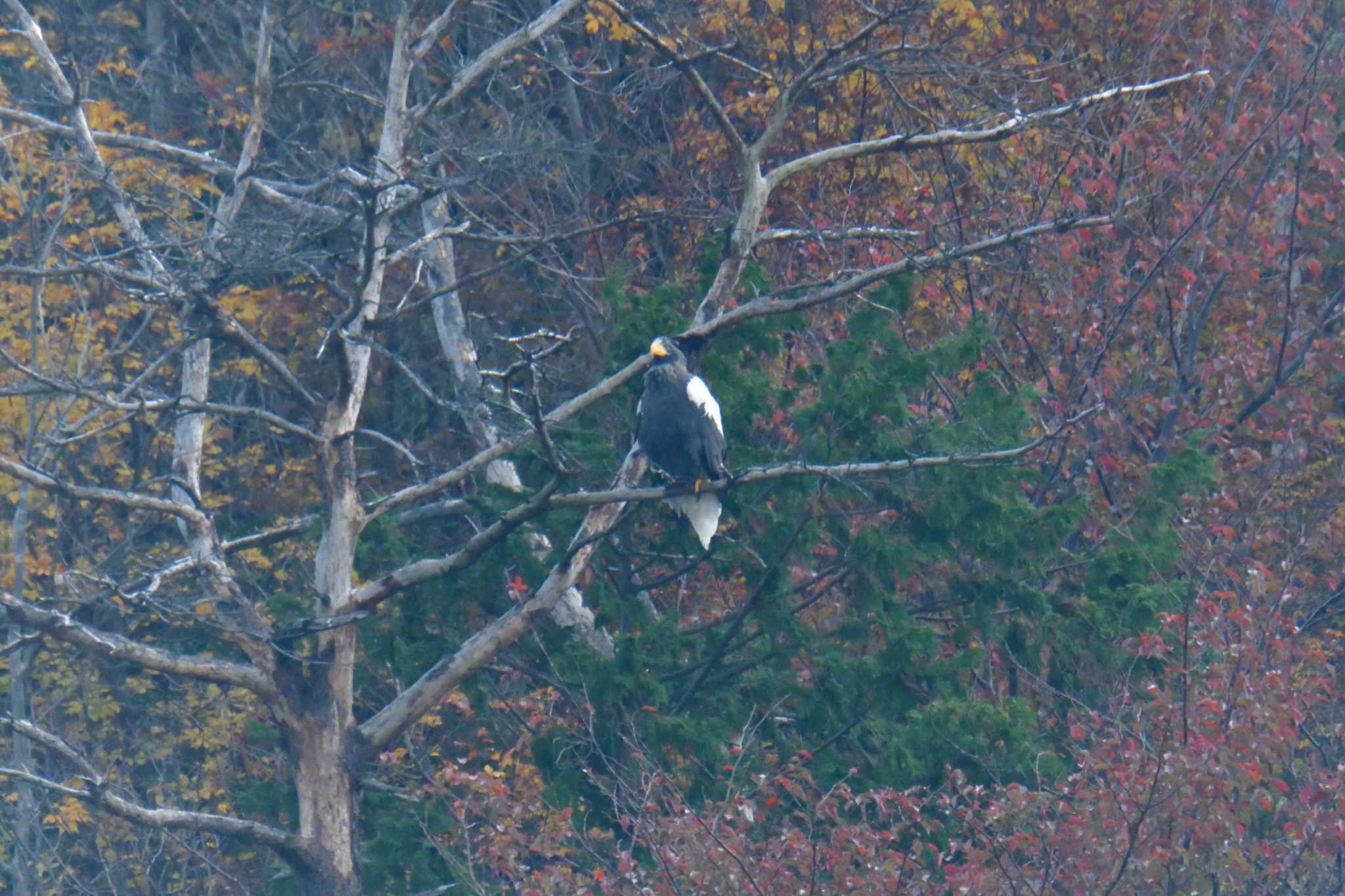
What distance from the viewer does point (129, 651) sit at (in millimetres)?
7449

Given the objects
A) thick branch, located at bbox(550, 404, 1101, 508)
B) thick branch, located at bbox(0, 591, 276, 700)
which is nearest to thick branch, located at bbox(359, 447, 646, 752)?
thick branch, located at bbox(0, 591, 276, 700)

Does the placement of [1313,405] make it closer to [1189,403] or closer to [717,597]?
[1189,403]

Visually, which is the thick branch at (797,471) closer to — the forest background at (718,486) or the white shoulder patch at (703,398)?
the forest background at (718,486)

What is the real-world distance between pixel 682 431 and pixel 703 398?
0.21 meters

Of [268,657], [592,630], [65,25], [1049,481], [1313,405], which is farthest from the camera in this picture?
[65,25]

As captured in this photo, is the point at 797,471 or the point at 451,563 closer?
the point at 797,471

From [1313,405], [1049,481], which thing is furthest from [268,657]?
[1313,405]

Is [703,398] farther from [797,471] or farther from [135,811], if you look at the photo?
[135,811]

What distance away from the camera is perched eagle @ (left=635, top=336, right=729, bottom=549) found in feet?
26.9

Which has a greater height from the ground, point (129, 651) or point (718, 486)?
point (718, 486)

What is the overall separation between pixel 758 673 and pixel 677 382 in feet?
5.56

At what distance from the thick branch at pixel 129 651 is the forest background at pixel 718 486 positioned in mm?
29

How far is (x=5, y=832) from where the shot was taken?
42.7ft

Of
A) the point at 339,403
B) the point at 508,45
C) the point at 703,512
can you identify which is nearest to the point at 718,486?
the point at 703,512
